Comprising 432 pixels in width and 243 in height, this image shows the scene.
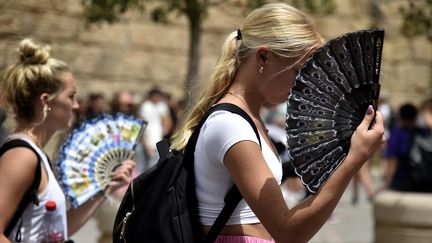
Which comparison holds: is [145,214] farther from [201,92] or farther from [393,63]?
[393,63]

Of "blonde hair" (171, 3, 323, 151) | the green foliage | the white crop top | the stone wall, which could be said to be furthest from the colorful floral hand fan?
the stone wall

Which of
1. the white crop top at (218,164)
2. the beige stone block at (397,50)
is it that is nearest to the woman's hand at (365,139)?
the white crop top at (218,164)

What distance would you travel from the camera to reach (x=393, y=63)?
2259 centimetres

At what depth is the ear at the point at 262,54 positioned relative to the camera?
3084mm

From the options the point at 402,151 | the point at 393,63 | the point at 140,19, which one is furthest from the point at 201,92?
the point at 393,63

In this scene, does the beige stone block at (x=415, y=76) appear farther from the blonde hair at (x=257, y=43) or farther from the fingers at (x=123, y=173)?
the blonde hair at (x=257, y=43)

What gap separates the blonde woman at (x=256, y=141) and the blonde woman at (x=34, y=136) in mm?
894

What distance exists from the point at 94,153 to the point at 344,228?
27.7 feet

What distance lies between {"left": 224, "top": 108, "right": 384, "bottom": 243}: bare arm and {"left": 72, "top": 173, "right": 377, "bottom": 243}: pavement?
7.25 m

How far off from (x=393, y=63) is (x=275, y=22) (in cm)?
1994

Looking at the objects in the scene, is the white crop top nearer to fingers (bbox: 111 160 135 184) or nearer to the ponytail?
the ponytail

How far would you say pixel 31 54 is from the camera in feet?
14.2

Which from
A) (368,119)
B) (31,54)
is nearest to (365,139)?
(368,119)

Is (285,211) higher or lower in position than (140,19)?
higher
